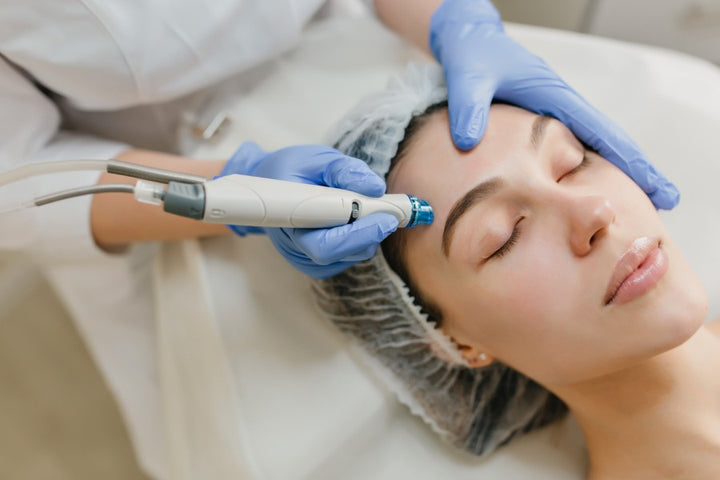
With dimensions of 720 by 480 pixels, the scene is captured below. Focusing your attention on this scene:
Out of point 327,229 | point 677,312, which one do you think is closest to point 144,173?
point 327,229

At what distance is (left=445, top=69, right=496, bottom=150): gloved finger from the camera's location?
947 millimetres

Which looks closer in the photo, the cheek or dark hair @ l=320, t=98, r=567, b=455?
the cheek

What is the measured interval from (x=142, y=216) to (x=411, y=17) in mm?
691

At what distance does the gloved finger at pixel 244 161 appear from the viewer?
1062 mm

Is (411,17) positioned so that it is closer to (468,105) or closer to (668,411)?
(468,105)

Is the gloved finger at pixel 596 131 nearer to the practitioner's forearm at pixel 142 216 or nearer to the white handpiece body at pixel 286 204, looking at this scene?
the white handpiece body at pixel 286 204

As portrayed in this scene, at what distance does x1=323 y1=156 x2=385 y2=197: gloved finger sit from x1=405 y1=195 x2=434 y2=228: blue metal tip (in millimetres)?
50

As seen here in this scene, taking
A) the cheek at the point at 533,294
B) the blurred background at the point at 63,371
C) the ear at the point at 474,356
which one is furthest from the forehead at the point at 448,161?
the blurred background at the point at 63,371

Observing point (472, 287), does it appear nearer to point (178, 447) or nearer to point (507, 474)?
point (507, 474)

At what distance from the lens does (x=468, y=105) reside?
98 cm

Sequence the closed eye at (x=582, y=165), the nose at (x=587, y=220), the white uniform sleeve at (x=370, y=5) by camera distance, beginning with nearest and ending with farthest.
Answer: the nose at (x=587, y=220) < the closed eye at (x=582, y=165) < the white uniform sleeve at (x=370, y=5)

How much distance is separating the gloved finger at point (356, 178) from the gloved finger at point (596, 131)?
1.10 ft

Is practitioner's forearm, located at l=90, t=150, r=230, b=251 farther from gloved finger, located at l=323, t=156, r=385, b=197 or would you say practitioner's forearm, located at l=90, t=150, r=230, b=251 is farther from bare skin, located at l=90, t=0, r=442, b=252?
gloved finger, located at l=323, t=156, r=385, b=197

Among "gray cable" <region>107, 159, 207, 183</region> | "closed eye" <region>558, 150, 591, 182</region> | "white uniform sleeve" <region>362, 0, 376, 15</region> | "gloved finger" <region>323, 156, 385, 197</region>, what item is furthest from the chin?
"white uniform sleeve" <region>362, 0, 376, 15</region>
